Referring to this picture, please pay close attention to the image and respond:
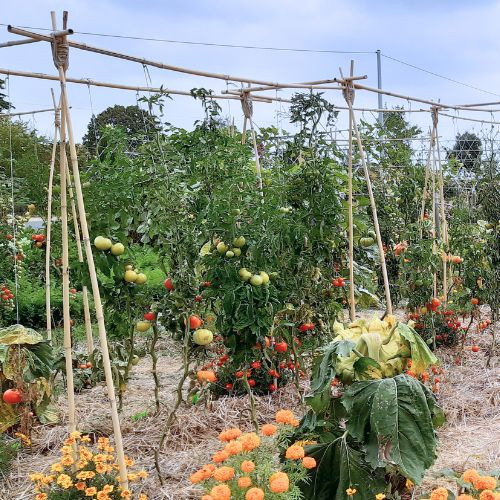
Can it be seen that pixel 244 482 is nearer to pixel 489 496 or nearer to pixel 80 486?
pixel 489 496

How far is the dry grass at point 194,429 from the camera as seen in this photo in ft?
11.3

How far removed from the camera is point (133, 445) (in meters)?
3.80

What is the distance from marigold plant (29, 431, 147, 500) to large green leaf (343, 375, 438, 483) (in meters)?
0.99

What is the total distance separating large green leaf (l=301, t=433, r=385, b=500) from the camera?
105 inches

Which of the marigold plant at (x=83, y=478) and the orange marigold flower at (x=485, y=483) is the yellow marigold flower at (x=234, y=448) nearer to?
the marigold plant at (x=83, y=478)

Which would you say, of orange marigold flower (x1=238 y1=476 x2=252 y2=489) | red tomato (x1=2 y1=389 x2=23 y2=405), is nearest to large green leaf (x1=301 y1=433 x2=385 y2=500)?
orange marigold flower (x1=238 y1=476 x2=252 y2=489)

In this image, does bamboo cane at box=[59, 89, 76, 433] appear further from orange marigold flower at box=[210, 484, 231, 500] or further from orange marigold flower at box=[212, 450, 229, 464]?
orange marigold flower at box=[210, 484, 231, 500]

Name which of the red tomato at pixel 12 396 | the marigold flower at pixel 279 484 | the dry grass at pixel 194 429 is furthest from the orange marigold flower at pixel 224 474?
the red tomato at pixel 12 396

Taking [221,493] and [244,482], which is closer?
[221,493]

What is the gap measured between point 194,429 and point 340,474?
5.06 ft

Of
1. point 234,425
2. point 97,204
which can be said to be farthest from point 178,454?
point 97,204

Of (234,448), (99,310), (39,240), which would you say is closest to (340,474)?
(234,448)

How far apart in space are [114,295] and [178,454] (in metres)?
0.98

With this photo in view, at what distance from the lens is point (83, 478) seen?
2.87 meters
